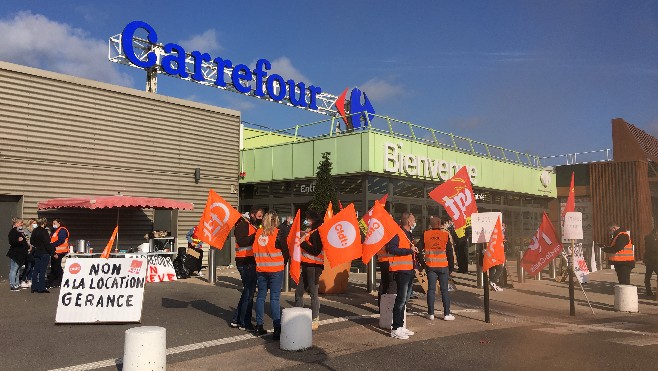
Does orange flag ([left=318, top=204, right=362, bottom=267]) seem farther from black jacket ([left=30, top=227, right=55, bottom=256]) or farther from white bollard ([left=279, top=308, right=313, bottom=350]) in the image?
black jacket ([left=30, top=227, right=55, bottom=256])

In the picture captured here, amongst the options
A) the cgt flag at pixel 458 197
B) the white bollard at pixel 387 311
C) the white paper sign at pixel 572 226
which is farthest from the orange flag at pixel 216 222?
the white paper sign at pixel 572 226

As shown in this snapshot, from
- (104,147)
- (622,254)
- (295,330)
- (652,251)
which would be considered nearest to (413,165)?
(622,254)

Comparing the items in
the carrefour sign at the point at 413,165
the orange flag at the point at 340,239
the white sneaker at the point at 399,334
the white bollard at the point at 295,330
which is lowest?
the white sneaker at the point at 399,334

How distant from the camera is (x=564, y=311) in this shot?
36.5ft

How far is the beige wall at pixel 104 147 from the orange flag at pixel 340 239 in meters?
11.4

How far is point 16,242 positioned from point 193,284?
4.27 m

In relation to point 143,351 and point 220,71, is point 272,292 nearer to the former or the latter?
point 143,351

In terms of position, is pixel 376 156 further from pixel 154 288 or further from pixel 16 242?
pixel 16 242

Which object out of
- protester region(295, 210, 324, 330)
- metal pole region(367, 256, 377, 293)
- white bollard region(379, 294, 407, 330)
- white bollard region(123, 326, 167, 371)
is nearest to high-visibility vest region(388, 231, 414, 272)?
white bollard region(379, 294, 407, 330)

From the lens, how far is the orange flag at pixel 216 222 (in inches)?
357

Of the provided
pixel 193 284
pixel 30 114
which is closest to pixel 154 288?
pixel 193 284

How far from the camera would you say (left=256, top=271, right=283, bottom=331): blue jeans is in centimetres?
788

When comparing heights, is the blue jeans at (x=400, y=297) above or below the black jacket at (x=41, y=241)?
below

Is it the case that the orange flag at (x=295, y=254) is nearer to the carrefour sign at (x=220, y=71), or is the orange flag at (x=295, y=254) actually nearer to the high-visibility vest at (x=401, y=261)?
the high-visibility vest at (x=401, y=261)
